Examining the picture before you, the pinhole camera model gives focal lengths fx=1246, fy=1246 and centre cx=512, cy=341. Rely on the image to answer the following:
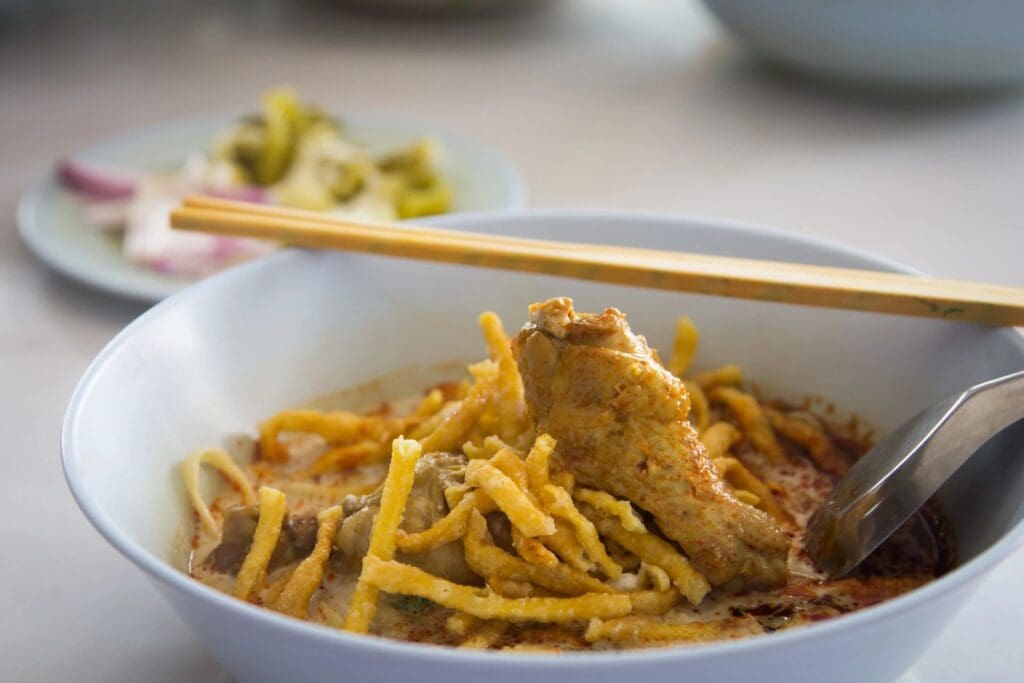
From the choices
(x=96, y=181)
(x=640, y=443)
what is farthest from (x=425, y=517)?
(x=96, y=181)

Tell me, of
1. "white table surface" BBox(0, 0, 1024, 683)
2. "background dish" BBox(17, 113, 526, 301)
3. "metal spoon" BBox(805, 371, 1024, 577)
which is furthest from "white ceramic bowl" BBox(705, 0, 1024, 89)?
"metal spoon" BBox(805, 371, 1024, 577)

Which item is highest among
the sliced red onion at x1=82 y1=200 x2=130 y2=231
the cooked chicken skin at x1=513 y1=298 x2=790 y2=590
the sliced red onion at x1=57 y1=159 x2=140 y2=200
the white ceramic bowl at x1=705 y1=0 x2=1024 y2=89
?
the white ceramic bowl at x1=705 y1=0 x2=1024 y2=89

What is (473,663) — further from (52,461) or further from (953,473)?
(52,461)

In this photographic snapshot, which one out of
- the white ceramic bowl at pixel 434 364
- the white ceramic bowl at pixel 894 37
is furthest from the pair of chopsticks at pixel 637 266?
the white ceramic bowl at pixel 894 37

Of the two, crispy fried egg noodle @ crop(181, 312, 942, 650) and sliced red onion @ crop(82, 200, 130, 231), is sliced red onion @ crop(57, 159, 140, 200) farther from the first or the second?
crispy fried egg noodle @ crop(181, 312, 942, 650)

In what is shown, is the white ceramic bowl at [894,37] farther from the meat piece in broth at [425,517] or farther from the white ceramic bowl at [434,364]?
the meat piece in broth at [425,517]

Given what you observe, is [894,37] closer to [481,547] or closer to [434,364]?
[434,364]
